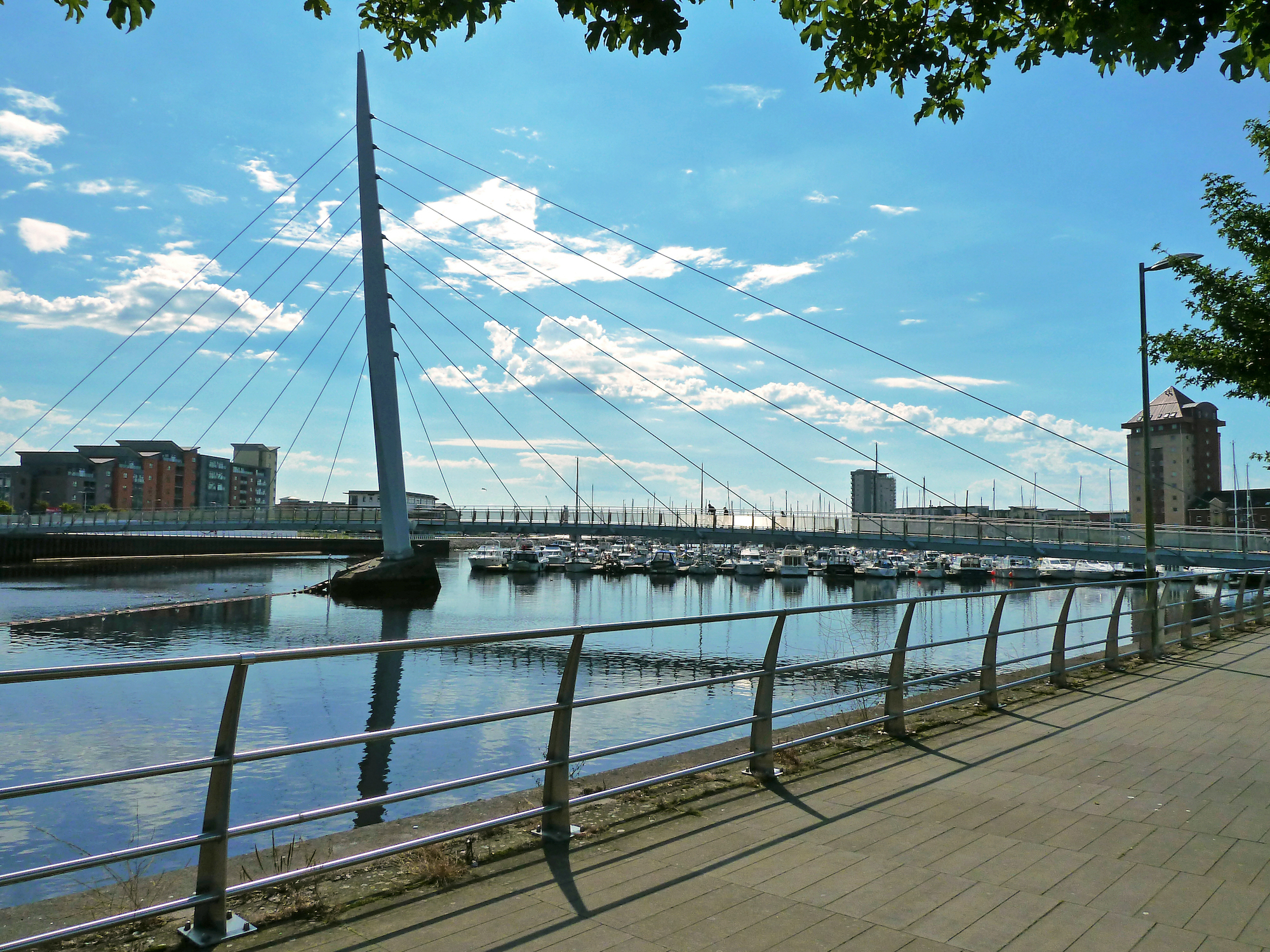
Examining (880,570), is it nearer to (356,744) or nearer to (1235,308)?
(1235,308)

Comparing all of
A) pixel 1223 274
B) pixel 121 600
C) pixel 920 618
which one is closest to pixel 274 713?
pixel 1223 274

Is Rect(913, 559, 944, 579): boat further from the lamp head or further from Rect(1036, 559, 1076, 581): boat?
the lamp head

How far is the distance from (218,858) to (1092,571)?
9114 centimetres

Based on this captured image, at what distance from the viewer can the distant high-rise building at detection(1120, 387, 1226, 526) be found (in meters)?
133

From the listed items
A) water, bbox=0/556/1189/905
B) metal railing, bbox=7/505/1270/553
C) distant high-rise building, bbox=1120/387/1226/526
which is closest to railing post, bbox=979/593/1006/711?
water, bbox=0/556/1189/905

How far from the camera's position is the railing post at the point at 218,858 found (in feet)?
12.4

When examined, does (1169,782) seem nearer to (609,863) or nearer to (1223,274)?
(609,863)

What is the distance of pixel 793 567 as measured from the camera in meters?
87.6

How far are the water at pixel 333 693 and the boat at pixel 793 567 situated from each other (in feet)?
99.8

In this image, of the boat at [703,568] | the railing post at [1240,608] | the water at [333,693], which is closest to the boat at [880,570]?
the boat at [703,568]

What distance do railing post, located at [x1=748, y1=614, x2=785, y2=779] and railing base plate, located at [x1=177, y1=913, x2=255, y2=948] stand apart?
363cm

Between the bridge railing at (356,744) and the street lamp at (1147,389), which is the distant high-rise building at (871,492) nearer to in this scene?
the street lamp at (1147,389)

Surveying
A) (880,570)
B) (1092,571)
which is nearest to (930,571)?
(880,570)

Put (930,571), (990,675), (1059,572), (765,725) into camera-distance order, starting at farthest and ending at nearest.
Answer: (930,571)
(1059,572)
(990,675)
(765,725)
